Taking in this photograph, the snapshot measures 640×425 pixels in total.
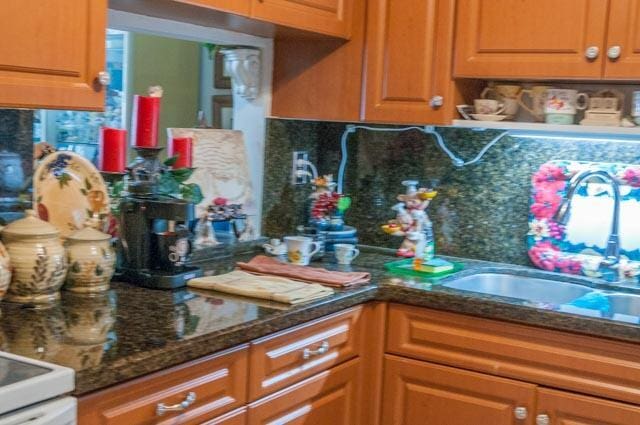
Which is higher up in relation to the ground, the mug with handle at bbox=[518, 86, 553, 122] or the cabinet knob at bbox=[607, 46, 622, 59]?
the cabinet knob at bbox=[607, 46, 622, 59]

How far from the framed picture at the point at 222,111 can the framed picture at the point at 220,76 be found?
0.13 feet

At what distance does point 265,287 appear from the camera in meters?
2.21

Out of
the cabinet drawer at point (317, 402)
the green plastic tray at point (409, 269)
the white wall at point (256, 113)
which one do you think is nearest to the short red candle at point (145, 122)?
the white wall at point (256, 113)

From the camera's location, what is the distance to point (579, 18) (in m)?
2.41

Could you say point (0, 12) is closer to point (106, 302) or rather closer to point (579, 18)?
point (106, 302)

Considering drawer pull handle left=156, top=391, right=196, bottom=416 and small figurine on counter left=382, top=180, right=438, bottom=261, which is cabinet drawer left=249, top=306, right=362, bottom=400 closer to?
drawer pull handle left=156, top=391, right=196, bottom=416

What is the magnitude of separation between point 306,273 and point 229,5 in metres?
0.81

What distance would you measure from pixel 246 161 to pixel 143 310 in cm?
107

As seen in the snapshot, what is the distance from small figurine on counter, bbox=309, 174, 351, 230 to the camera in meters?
2.94

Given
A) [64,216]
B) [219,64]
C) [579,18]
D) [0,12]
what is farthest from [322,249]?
[0,12]

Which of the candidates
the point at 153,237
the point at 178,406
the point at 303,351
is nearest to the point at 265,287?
the point at 303,351

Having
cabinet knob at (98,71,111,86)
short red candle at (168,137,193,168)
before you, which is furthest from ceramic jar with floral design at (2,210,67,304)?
short red candle at (168,137,193,168)

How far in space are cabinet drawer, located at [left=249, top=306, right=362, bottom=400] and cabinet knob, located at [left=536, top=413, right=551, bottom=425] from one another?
554 mm

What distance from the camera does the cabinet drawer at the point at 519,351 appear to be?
213 cm
